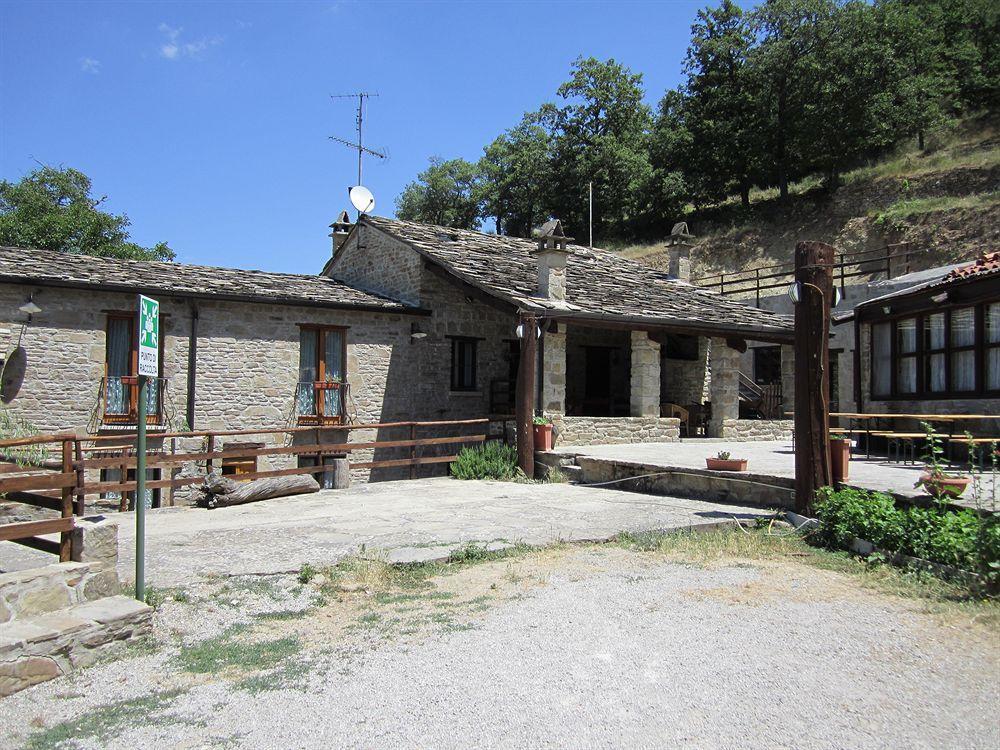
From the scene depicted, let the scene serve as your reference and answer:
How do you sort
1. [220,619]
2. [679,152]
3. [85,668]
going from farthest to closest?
[679,152]
[220,619]
[85,668]

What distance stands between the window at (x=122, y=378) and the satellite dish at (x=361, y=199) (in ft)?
22.9

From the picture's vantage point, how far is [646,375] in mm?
15648

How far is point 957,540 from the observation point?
5.93 meters

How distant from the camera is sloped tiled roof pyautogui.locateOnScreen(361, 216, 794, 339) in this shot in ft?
47.9

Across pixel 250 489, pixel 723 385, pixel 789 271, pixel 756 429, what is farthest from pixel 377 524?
pixel 789 271

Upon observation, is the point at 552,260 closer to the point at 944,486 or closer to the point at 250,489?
the point at 250,489

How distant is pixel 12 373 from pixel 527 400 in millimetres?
9600

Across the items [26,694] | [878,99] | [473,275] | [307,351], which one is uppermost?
[878,99]

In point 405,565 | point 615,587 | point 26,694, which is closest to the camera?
point 26,694

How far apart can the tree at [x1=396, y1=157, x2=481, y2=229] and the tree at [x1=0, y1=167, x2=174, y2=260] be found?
20.9 meters

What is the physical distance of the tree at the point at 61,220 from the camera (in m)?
30.7

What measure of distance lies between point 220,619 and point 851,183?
41.4m

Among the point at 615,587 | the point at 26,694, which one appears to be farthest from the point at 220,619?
the point at 615,587

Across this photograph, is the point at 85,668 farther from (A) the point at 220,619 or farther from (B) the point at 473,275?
(B) the point at 473,275
